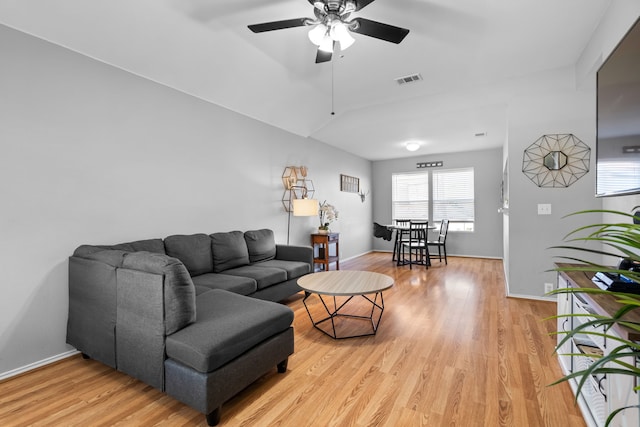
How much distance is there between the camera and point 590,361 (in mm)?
1677

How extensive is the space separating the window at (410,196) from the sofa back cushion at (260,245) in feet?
15.5

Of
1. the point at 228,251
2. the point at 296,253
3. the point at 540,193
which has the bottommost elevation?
the point at 296,253

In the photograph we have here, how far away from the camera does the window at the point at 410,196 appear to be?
7688 millimetres

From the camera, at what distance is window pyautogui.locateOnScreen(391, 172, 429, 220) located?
25.2 ft

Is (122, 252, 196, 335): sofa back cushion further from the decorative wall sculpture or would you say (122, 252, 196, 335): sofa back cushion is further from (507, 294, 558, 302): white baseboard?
(507, 294, 558, 302): white baseboard

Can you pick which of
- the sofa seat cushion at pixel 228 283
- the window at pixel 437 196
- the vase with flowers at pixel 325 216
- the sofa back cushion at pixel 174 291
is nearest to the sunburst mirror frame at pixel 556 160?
the vase with flowers at pixel 325 216

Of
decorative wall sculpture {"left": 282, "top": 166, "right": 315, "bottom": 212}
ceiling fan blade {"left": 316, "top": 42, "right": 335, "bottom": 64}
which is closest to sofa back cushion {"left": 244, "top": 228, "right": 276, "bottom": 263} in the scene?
decorative wall sculpture {"left": 282, "top": 166, "right": 315, "bottom": 212}

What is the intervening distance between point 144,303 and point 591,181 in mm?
4618

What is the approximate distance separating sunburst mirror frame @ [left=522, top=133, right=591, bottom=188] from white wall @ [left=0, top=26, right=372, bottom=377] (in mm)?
3742

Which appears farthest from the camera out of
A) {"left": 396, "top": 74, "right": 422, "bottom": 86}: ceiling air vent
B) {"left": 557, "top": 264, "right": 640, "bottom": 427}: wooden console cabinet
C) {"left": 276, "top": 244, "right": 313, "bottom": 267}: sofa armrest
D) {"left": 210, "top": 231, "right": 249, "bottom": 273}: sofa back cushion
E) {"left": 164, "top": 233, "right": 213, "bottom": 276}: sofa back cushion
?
{"left": 276, "top": 244, "right": 313, "bottom": 267}: sofa armrest

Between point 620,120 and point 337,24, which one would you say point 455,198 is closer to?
point 620,120

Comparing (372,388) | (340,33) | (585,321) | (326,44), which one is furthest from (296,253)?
(585,321)

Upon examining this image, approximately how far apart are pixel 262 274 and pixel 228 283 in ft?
1.51

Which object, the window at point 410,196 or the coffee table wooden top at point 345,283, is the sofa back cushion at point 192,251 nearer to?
the coffee table wooden top at point 345,283
